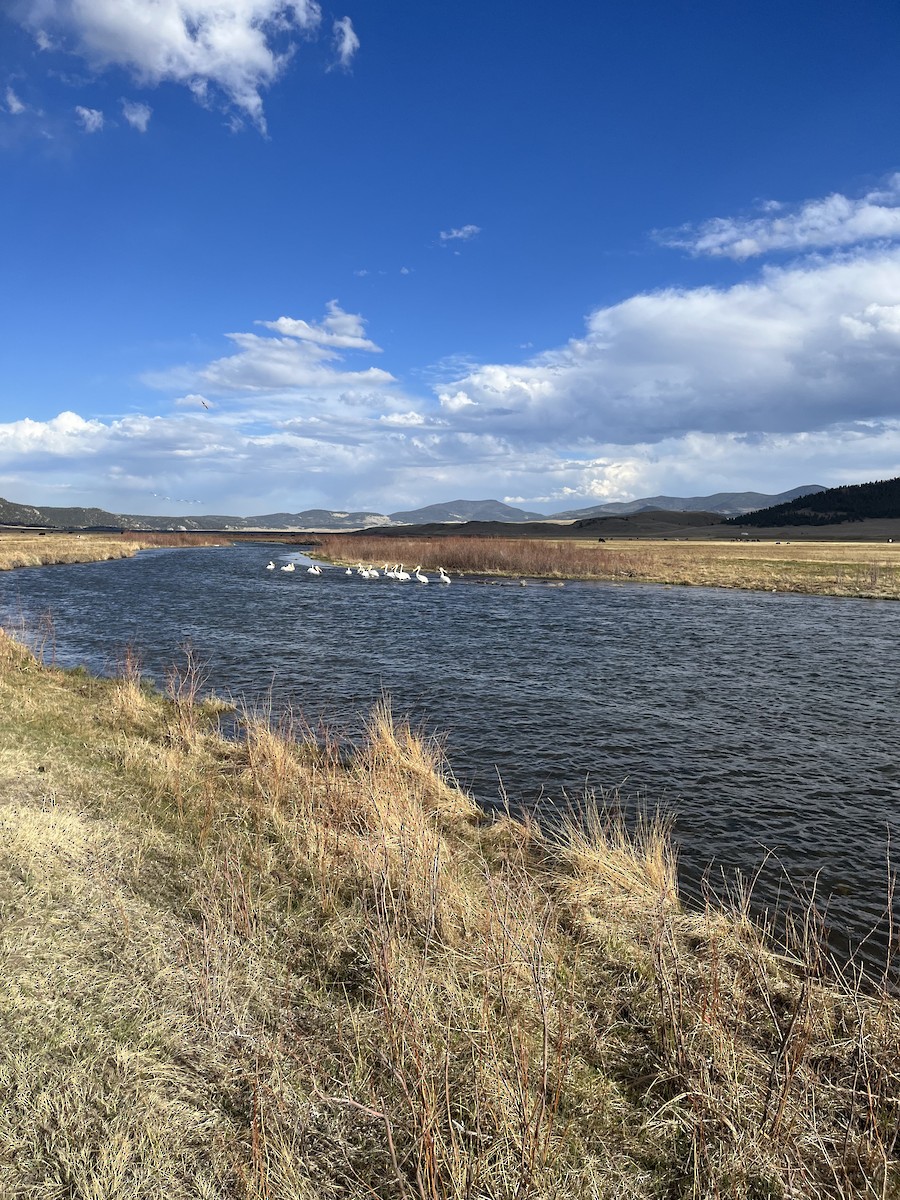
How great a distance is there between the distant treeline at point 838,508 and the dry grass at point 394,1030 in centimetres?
15938

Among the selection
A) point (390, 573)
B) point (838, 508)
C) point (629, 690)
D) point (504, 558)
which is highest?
point (838, 508)

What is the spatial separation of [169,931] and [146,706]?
875 cm

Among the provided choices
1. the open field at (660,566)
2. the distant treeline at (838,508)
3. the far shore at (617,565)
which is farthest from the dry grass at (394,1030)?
the distant treeline at (838,508)

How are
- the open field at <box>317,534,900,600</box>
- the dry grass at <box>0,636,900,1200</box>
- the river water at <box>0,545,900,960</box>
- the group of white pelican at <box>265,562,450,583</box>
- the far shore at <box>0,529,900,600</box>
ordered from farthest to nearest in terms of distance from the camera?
the group of white pelican at <box>265,562,450,583</box>
the far shore at <box>0,529,900,600</box>
the open field at <box>317,534,900,600</box>
the river water at <box>0,545,900,960</box>
the dry grass at <box>0,636,900,1200</box>

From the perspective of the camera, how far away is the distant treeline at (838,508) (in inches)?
5655

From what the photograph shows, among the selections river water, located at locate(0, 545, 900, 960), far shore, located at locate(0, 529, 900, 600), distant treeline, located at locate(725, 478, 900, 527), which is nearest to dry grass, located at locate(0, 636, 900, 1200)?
river water, located at locate(0, 545, 900, 960)

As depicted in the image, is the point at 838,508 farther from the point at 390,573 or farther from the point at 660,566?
the point at 390,573

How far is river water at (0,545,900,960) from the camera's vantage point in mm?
9336

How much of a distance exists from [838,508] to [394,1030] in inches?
7052

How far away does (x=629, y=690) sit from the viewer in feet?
55.7

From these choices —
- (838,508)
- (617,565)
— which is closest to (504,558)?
(617,565)

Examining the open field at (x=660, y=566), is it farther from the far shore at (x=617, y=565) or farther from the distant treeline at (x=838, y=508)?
the distant treeline at (x=838, y=508)

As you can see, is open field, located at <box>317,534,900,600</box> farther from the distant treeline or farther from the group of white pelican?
the distant treeline

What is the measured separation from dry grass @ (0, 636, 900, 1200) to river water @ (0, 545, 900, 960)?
8.78 feet
